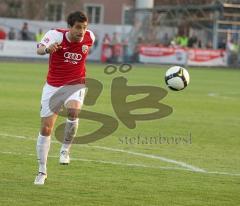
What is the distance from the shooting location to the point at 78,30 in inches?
415

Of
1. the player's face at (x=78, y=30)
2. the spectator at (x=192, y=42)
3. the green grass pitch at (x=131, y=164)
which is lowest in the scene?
the spectator at (x=192, y=42)

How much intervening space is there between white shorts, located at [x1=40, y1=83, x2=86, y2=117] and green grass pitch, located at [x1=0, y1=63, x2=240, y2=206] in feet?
2.87

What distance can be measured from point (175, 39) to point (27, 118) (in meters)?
38.1

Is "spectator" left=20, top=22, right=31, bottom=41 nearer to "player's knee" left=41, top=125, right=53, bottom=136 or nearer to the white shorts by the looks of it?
the white shorts

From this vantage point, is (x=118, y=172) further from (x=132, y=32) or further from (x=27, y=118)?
(x=132, y=32)

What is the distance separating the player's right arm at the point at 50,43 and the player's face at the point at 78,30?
0.68ft

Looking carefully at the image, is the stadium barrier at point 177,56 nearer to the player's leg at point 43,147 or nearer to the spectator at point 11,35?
the spectator at point 11,35

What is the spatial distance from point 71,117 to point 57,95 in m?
0.77

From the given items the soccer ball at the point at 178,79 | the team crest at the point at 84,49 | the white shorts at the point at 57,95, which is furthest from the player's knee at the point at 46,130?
the soccer ball at the point at 178,79

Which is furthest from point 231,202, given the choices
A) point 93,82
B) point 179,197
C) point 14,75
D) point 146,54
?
point 146,54

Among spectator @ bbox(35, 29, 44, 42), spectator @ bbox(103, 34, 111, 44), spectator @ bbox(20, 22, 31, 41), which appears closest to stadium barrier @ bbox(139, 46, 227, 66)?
spectator @ bbox(103, 34, 111, 44)

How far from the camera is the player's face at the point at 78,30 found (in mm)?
10469

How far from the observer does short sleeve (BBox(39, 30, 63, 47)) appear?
10562 millimetres

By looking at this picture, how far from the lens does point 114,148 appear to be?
550 inches
